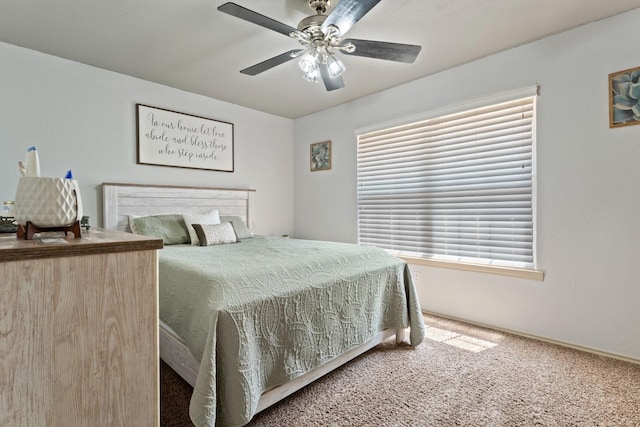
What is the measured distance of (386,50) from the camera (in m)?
1.95

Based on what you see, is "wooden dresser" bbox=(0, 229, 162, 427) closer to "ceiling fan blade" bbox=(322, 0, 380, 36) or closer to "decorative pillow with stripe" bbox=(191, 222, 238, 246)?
"ceiling fan blade" bbox=(322, 0, 380, 36)

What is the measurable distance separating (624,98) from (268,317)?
269 centimetres

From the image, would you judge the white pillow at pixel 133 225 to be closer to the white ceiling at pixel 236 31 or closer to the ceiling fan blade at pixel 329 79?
the white ceiling at pixel 236 31

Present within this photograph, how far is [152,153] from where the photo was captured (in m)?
→ 3.15

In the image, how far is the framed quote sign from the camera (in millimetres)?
3098

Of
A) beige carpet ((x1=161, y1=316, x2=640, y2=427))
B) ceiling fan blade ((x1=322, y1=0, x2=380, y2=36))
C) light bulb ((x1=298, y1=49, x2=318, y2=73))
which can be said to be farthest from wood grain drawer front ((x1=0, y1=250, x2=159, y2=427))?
light bulb ((x1=298, y1=49, x2=318, y2=73))

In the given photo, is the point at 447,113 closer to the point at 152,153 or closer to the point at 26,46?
the point at 152,153

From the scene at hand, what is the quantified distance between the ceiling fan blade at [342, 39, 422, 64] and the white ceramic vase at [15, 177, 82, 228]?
5.45 ft

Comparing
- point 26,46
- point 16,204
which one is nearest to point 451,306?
point 16,204

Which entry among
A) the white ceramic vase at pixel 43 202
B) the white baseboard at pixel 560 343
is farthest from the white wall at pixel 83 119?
the white baseboard at pixel 560 343

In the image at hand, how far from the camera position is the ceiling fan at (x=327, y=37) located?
61.8 inches

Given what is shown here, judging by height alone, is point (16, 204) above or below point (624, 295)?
above

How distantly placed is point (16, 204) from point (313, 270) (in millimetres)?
1304

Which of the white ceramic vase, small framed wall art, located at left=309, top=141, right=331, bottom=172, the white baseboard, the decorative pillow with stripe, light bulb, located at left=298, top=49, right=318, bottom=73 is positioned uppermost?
light bulb, located at left=298, top=49, right=318, bottom=73
